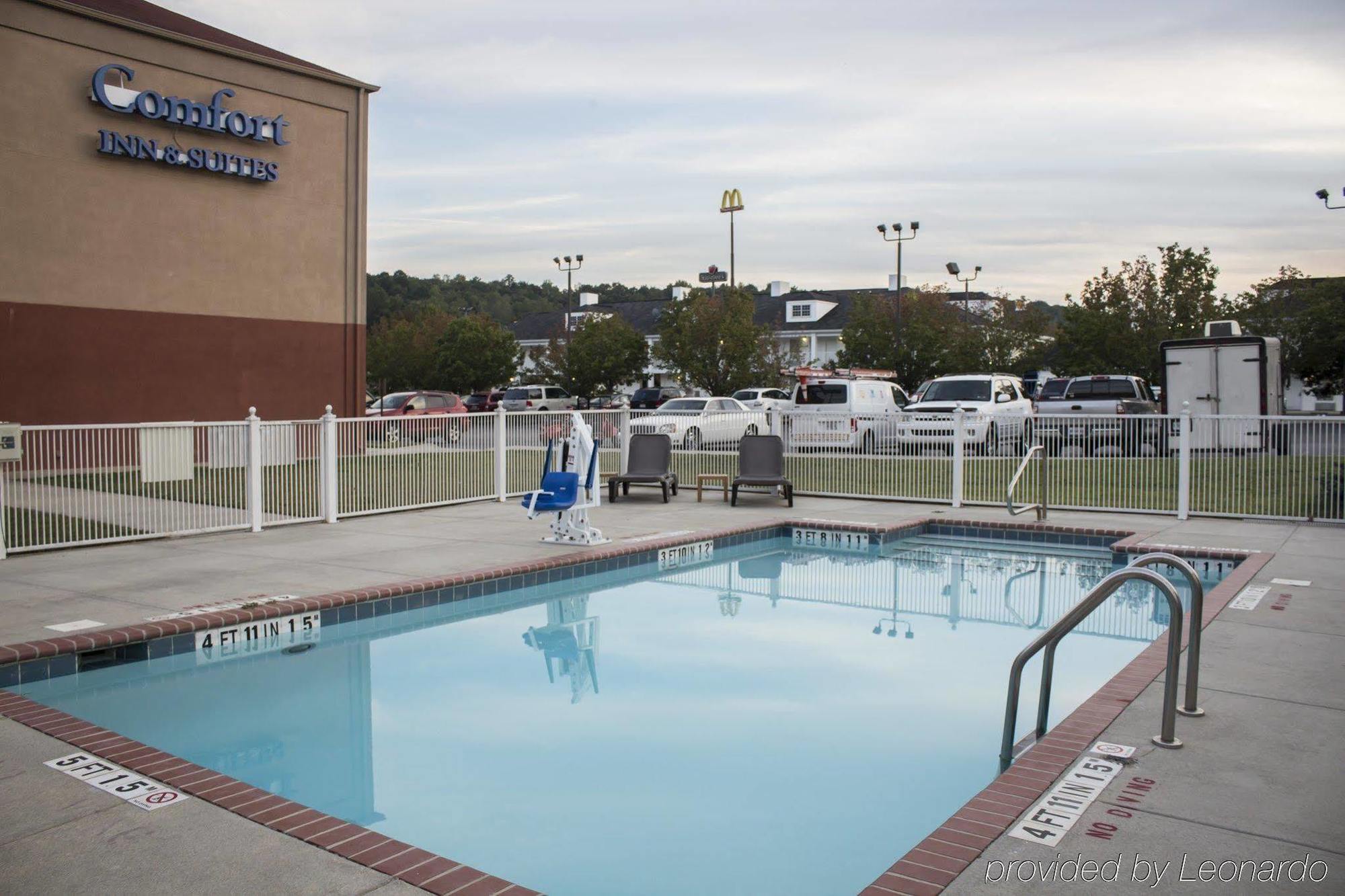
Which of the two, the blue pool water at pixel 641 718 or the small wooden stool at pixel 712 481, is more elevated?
the small wooden stool at pixel 712 481

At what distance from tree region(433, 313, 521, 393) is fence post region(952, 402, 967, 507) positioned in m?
38.0

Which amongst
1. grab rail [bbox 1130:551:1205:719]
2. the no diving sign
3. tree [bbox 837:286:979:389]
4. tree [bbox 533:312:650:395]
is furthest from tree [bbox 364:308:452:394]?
grab rail [bbox 1130:551:1205:719]

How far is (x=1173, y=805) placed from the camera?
4.02m

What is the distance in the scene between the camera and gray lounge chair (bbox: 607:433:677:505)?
1516 centimetres

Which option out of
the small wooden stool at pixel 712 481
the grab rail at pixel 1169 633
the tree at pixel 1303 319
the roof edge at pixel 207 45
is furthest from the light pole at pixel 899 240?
the grab rail at pixel 1169 633

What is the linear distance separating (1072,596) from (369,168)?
64.8 ft

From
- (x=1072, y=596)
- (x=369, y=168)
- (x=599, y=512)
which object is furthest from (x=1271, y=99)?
(x=369, y=168)

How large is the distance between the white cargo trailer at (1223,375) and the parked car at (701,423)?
856 centimetres

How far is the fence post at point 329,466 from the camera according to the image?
40.5 feet

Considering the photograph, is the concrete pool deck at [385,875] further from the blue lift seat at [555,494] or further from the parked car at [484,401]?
the parked car at [484,401]

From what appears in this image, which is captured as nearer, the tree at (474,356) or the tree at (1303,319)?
the tree at (1303,319)

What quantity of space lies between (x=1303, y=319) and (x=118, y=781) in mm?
47520

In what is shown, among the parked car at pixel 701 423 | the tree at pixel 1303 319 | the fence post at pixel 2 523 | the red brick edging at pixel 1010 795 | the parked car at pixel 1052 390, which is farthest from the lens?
the tree at pixel 1303 319

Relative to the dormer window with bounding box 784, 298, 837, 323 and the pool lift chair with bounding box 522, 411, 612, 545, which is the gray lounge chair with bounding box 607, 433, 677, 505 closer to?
the pool lift chair with bounding box 522, 411, 612, 545
